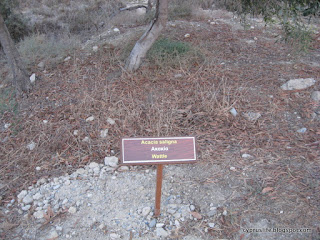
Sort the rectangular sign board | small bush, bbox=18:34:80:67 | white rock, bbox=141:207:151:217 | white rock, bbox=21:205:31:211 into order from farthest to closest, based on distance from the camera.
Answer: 1. small bush, bbox=18:34:80:67
2. white rock, bbox=21:205:31:211
3. white rock, bbox=141:207:151:217
4. the rectangular sign board

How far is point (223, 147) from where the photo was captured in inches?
154

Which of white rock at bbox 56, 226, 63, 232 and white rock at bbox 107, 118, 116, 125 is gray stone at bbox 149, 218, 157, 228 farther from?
white rock at bbox 107, 118, 116, 125

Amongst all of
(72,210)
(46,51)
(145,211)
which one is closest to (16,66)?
(46,51)

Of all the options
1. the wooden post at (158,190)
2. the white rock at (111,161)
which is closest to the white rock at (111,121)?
the white rock at (111,161)

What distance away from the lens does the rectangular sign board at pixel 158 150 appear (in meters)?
2.59

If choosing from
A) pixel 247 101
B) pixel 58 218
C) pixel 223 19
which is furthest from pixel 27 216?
pixel 223 19

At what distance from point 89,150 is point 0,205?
120 cm

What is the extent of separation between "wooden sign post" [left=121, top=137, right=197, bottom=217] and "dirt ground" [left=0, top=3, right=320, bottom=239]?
766mm

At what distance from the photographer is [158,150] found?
103 inches

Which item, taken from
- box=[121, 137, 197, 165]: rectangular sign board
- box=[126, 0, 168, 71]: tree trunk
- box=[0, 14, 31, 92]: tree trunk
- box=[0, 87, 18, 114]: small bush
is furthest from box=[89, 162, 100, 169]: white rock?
box=[0, 14, 31, 92]: tree trunk

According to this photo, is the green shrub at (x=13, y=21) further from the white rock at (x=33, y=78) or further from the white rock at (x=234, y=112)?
the white rock at (x=234, y=112)

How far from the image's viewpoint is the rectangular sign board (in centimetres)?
259

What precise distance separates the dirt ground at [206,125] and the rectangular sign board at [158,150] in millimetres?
767

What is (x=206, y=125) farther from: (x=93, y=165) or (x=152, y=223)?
(x=152, y=223)
